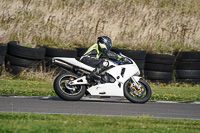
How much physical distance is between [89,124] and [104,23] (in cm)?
1623

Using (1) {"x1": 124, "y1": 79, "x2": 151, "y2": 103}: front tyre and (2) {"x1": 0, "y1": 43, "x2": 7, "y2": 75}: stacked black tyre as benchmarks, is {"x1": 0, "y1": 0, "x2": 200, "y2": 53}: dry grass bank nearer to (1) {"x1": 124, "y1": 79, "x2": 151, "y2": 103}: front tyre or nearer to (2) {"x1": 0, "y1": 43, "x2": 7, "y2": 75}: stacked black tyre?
(2) {"x1": 0, "y1": 43, "x2": 7, "y2": 75}: stacked black tyre

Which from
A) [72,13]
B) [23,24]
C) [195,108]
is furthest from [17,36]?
[195,108]

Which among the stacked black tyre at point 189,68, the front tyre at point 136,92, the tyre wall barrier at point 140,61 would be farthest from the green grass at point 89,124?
the stacked black tyre at point 189,68

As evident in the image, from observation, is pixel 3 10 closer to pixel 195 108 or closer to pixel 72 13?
pixel 72 13

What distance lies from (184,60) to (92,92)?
831 centimetres

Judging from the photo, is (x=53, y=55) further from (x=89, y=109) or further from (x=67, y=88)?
(x=89, y=109)

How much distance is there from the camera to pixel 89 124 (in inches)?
216

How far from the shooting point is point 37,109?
23.3 feet

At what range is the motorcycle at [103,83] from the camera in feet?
28.9

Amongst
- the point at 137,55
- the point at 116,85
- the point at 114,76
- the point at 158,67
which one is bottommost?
the point at 116,85

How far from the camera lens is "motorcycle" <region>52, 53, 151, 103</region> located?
8.80 metres

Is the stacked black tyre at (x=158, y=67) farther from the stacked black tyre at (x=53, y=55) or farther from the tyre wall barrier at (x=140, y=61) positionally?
the stacked black tyre at (x=53, y=55)

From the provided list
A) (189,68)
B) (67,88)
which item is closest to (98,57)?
(67,88)

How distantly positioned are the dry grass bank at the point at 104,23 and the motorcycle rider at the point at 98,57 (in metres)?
7.63
